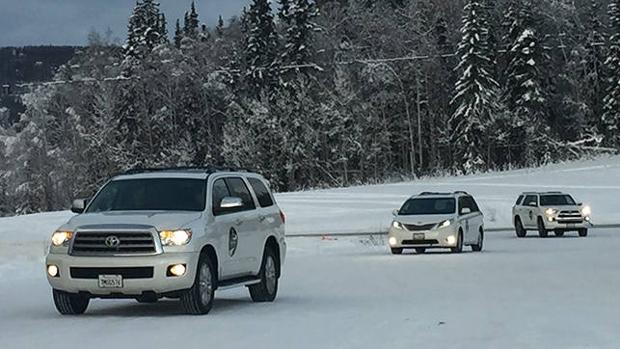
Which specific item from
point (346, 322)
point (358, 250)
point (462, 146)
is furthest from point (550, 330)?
point (462, 146)

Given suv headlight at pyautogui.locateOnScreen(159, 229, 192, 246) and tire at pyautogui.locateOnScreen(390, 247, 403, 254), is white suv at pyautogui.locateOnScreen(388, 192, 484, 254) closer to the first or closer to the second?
tire at pyautogui.locateOnScreen(390, 247, 403, 254)

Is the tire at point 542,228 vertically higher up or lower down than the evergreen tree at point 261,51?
lower down

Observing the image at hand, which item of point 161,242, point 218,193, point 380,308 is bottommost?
point 380,308

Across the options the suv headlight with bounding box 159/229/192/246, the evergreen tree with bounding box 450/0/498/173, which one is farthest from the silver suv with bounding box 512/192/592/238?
the evergreen tree with bounding box 450/0/498/173

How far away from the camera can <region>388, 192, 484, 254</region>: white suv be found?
1159 inches

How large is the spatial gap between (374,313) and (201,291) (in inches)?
88.5

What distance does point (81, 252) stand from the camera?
45.5 feet

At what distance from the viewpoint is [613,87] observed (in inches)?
3536

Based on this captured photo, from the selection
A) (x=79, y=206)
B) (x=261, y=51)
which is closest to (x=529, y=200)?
(x=79, y=206)

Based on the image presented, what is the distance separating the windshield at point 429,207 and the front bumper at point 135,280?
56.9ft

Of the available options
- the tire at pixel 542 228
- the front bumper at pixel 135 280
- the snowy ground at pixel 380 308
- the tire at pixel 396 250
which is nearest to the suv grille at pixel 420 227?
the tire at pixel 396 250

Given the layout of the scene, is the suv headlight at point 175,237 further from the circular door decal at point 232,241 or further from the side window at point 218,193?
the circular door decal at point 232,241

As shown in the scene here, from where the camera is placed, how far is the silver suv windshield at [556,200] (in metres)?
40.0

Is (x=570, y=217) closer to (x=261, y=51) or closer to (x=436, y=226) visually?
(x=436, y=226)
